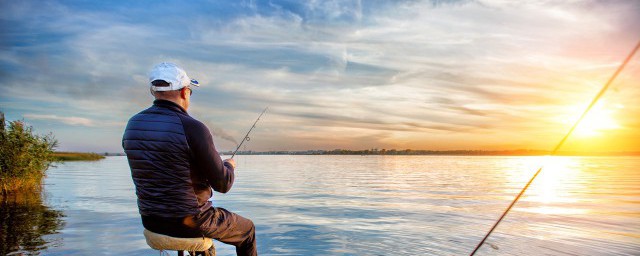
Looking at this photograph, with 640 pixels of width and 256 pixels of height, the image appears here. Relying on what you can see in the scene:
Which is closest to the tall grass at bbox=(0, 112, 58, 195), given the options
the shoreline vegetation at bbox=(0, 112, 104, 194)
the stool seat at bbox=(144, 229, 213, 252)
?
the shoreline vegetation at bbox=(0, 112, 104, 194)

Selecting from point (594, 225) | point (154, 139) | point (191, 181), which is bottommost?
point (594, 225)

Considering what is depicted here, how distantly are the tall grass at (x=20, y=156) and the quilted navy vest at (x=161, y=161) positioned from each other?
1780 cm

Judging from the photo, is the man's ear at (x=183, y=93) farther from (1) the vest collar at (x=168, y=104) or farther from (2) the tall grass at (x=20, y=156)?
(2) the tall grass at (x=20, y=156)

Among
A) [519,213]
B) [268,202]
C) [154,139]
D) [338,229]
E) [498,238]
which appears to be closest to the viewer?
[154,139]

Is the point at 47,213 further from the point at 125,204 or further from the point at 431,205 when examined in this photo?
the point at 431,205

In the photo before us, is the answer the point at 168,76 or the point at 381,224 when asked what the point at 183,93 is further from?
the point at 381,224

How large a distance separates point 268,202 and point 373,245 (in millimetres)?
9027

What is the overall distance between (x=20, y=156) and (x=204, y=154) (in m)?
18.7

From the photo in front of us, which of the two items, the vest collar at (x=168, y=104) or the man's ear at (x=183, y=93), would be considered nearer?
the vest collar at (x=168, y=104)

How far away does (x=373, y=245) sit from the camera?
10422 mm

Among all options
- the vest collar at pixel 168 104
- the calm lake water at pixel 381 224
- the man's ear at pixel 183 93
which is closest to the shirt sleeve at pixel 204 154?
the vest collar at pixel 168 104

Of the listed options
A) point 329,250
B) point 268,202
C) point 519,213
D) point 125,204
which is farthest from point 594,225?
point 125,204

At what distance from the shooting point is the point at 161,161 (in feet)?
13.5

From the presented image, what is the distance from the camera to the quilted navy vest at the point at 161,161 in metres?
4.08
